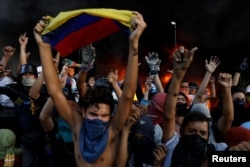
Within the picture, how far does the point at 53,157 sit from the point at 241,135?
179 centimetres

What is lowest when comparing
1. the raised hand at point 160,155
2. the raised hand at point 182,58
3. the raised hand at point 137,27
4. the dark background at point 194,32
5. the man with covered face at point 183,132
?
the raised hand at point 160,155

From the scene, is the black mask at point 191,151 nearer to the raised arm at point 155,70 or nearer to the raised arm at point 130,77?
the raised arm at point 130,77

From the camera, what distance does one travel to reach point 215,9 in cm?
1095

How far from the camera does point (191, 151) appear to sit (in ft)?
7.54

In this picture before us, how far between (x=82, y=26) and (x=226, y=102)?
122 centimetres

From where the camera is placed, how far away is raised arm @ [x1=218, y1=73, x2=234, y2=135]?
2898 millimetres

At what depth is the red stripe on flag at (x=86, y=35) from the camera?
3014 mm

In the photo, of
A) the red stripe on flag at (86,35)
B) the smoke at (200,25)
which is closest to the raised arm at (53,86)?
the red stripe on flag at (86,35)

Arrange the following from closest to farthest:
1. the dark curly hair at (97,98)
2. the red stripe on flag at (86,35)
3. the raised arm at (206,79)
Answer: the dark curly hair at (97,98)
the red stripe on flag at (86,35)
the raised arm at (206,79)

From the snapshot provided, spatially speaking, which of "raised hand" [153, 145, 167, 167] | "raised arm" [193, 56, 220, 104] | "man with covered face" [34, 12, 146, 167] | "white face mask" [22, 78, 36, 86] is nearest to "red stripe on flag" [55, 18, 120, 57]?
"man with covered face" [34, 12, 146, 167]

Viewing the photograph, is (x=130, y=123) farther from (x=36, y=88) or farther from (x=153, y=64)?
(x=153, y=64)

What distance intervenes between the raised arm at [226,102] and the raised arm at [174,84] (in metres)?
0.55

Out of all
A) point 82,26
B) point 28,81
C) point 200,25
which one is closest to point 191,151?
point 82,26

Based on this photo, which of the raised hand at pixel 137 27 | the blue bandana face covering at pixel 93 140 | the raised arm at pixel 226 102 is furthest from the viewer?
the raised arm at pixel 226 102
